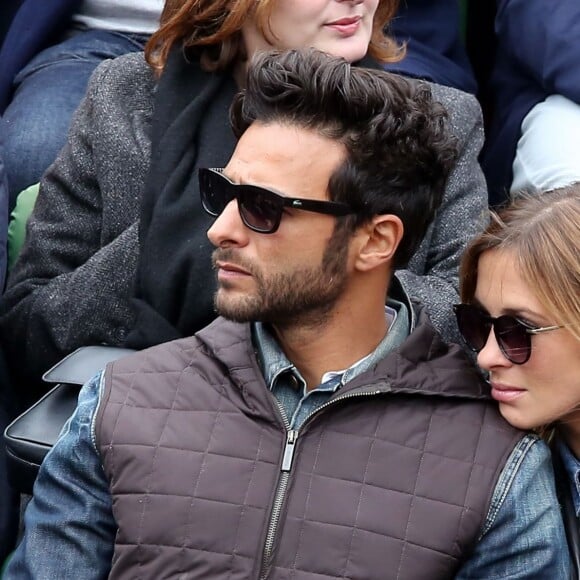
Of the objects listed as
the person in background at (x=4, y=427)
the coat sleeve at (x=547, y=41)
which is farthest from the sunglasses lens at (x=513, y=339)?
the coat sleeve at (x=547, y=41)

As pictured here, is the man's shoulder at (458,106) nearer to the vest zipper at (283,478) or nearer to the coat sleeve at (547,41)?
the coat sleeve at (547,41)

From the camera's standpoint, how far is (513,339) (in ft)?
5.28

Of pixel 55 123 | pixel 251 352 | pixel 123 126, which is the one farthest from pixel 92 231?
pixel 251 352

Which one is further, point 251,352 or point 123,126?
point 123,126

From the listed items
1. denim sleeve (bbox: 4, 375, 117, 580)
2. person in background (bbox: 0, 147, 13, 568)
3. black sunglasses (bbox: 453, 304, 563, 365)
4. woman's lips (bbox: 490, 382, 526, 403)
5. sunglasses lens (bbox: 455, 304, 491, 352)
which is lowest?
person in background (bbox: 0, 147, 13, 568)

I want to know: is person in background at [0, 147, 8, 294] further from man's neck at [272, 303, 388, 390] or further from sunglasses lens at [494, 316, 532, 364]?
sunglasses lens at [494, 316, 532, 364]

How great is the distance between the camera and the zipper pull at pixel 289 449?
164cm

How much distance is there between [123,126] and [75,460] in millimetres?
818

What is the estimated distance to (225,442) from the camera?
167 centimetres

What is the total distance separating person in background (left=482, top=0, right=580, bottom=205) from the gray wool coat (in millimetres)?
176

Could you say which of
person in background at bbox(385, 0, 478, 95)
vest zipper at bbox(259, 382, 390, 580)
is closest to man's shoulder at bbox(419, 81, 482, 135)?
person in background at bbox(385, 0, 478, 95)

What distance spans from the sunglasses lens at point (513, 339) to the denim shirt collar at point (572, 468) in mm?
185

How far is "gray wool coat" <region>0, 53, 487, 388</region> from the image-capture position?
7.29 feet

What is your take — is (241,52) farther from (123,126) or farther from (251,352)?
(251,352)
